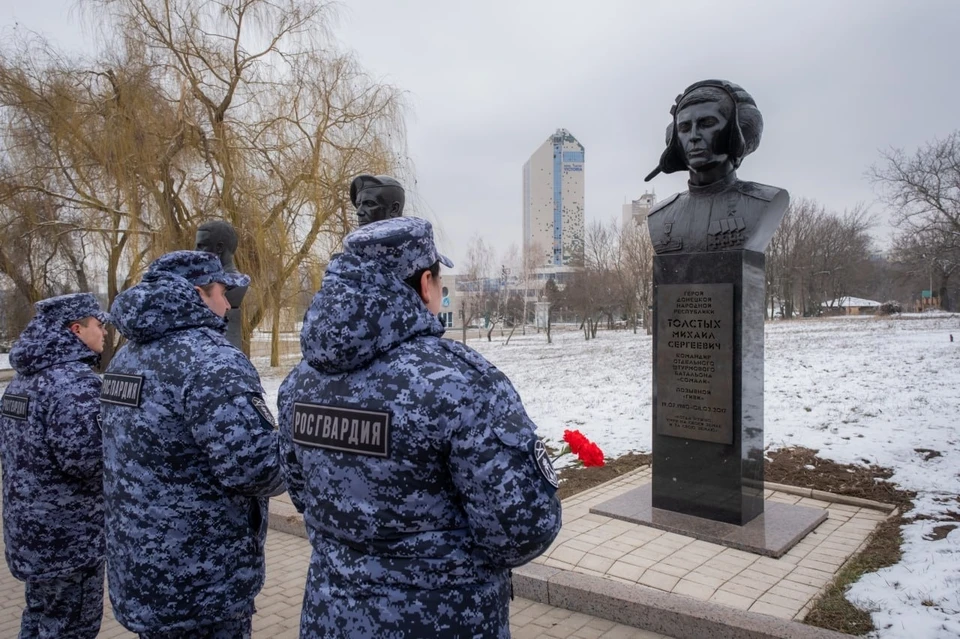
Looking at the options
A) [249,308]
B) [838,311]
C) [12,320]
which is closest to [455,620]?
[249,308]

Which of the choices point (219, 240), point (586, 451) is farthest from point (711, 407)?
point (219, 240)

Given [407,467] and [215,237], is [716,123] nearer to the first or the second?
[215,237]

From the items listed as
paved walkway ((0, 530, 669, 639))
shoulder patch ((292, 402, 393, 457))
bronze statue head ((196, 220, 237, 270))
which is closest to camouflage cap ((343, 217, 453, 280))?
shoulder patch ((292, 402, 393, 457))

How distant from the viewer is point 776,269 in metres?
46.1

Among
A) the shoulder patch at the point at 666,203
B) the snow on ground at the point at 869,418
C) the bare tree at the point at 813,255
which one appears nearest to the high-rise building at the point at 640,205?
the bare tree at the point at 813,255

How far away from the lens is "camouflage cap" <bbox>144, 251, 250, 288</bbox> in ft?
8.32

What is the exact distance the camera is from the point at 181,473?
225 cm

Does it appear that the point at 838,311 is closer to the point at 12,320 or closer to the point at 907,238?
the point at 907,238

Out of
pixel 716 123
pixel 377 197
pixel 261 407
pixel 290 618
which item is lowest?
pixel 290 618

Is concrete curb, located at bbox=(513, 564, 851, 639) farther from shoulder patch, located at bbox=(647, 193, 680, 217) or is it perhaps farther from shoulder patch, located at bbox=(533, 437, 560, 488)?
shoulder patch, located at bbox=(647, 193, 680, 217)

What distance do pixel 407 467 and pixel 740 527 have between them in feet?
12.7

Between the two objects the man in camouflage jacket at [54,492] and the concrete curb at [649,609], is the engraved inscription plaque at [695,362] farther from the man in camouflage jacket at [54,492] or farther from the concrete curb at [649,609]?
the man in camouflage jacket at [54,492]

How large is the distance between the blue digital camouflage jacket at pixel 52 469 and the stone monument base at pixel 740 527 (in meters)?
3.69

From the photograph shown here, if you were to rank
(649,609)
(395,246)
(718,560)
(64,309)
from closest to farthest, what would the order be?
(395,246) < (64,309) < (649,609) < (718,560)
